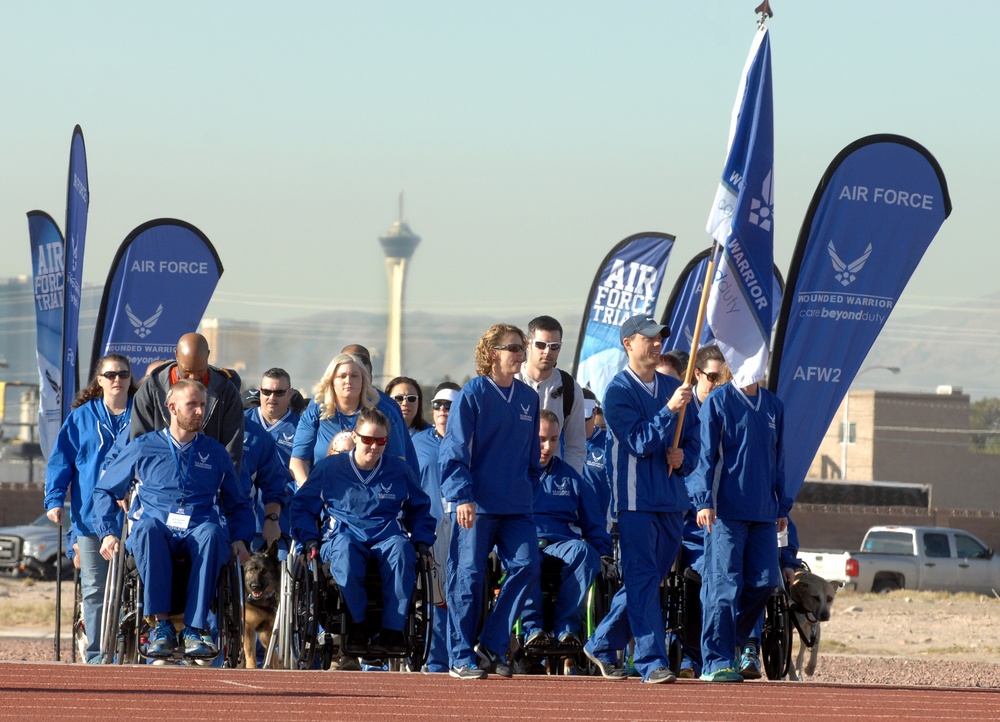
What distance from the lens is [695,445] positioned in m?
8.66

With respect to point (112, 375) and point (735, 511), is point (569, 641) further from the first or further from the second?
point (112, 375)

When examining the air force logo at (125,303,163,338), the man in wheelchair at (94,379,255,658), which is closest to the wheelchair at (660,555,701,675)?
the man in wheelchair at (94,379,255,658)

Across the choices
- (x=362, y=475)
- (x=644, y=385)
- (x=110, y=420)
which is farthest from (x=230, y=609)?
(x=644, y=385)

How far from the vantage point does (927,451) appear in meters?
83.9

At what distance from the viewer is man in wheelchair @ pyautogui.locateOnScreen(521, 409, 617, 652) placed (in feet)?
30.2

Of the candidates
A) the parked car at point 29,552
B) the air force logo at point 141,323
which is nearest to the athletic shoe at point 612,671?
the air force logo at point 141,323

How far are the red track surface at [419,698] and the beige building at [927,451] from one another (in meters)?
77.0

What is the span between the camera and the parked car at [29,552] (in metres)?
26.6

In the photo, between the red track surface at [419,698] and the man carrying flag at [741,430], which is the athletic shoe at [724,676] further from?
the red track surface at [419,698]

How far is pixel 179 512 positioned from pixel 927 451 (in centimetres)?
7845

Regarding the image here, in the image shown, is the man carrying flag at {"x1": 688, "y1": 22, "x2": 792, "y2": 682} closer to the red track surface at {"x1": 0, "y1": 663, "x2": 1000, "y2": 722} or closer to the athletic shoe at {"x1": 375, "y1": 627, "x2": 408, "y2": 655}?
the red track surface at {"x1": 0, "y1": 663, "x2": 1000, "y2": 722}

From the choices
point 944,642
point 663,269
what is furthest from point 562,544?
point 944,642

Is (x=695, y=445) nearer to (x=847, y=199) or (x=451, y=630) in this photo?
(x=451, y=630)

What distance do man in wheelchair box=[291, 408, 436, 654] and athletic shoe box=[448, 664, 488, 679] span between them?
0.71 meters
